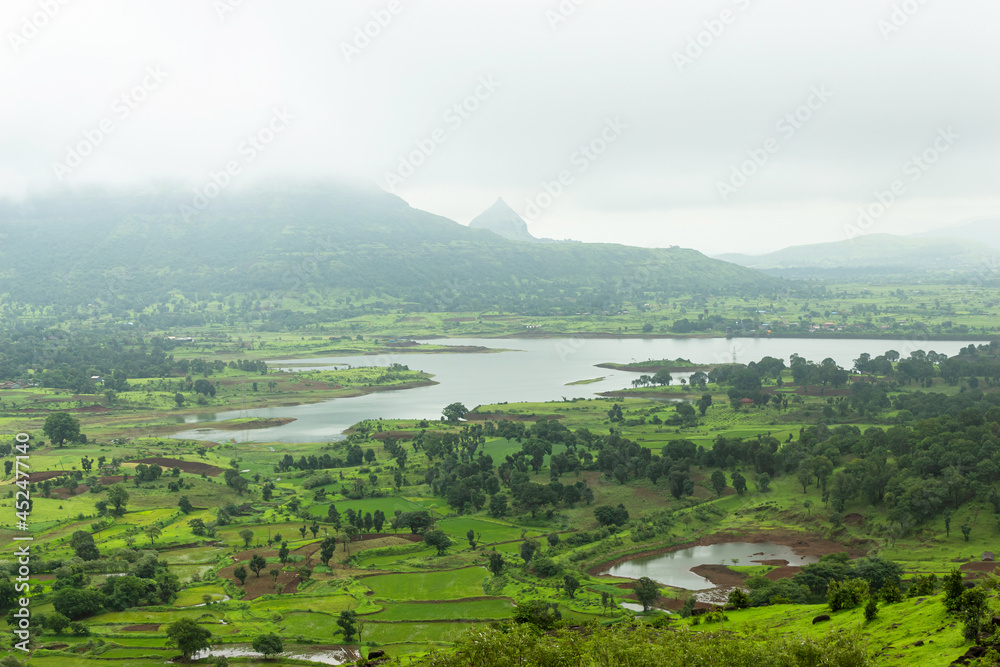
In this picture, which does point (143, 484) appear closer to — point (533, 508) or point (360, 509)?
point (360, 509)

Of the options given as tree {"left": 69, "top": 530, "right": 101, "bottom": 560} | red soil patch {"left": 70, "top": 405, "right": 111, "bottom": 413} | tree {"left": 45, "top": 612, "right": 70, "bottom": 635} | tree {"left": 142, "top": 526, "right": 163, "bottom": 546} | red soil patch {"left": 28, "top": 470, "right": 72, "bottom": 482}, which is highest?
red soil patch {"left": 70, "top": 405, "right": 111, "bottom": 413}

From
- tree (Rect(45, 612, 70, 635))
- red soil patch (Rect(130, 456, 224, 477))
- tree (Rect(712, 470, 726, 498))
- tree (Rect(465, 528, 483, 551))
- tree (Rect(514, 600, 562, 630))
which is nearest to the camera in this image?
tree (Rect(514, 600, 562, 630))

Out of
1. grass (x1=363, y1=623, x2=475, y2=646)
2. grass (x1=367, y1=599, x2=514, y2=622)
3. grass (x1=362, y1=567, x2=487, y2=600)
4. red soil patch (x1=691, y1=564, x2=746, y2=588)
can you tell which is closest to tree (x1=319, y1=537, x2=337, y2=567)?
grass (x1=362, y1=567, x2=487, y2=600)

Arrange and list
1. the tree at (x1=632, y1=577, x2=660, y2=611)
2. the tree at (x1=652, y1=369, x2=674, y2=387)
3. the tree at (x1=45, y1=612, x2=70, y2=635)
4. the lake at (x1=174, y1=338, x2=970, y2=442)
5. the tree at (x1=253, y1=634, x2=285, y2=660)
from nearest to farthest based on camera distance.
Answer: the tree at (x1=253, y1=634, x2=285, y2=660) → the tree at (x1=45, y1=612, x2=70, y2=635) → the tree at (x1=632, y1=577, x2=660, y2=611) → the lake at (x1=174, y1=338, x2=970, y2=442) → the tree at (x1=652, y1=369, x2=674, y2=387)

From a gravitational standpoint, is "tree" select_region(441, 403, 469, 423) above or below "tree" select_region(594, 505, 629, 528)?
above

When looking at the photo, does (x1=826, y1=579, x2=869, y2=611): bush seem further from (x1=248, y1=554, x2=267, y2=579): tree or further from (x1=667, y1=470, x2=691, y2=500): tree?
(x1=248, y1=554, x2=267, y2=579): tree

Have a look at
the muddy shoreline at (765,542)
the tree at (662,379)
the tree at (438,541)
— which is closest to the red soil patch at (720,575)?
the muddy shoreline at (765,542)

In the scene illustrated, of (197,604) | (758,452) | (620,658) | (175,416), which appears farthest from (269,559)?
(175,416)
